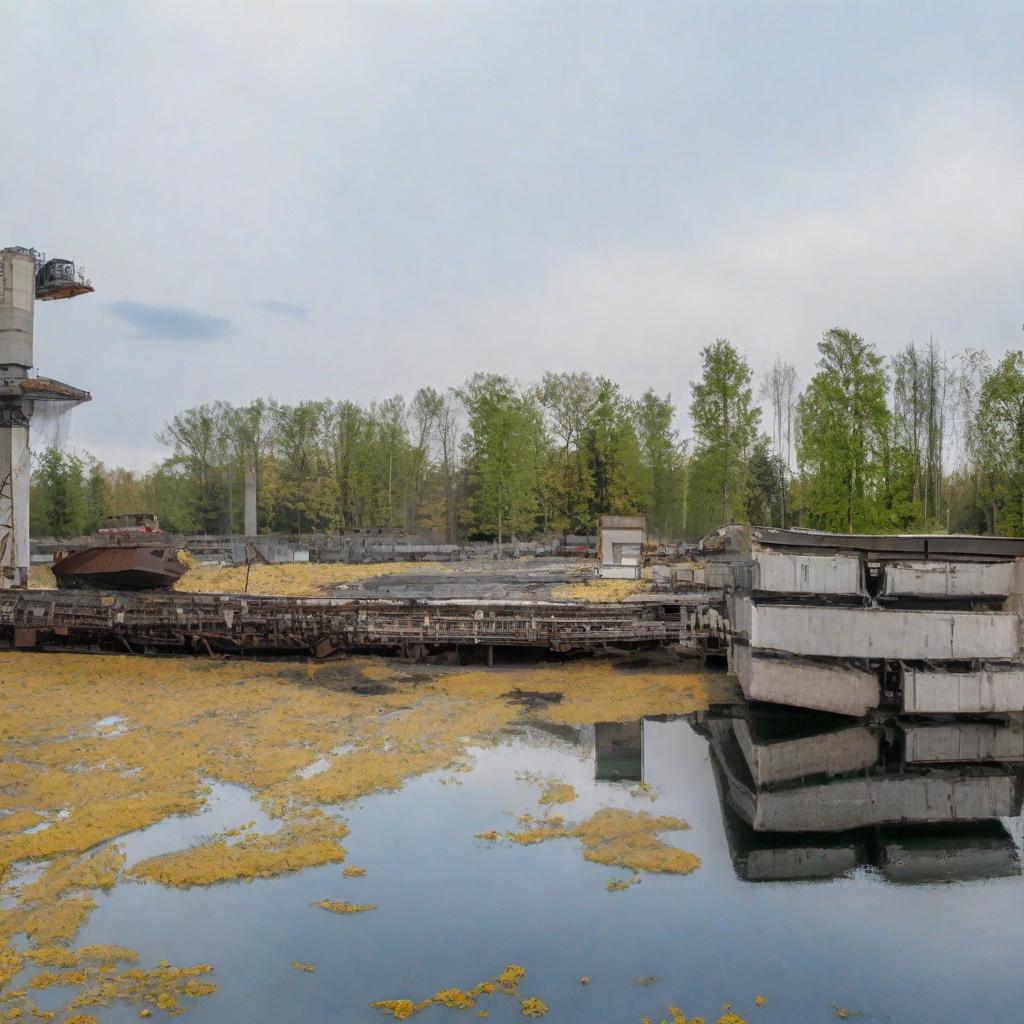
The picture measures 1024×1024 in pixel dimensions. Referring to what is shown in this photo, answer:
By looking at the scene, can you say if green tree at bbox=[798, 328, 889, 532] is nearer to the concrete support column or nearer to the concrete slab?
the concrete slab

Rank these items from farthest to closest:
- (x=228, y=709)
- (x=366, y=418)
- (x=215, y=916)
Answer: (x=366, y=418) < (x=228, y=709) < (x=215, y=916)

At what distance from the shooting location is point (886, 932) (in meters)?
10.1

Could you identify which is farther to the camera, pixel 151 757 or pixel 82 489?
pixel 82 489

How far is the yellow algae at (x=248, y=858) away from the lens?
34.9 feet

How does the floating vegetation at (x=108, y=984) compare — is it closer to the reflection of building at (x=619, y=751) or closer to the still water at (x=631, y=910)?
the still water at (x=631, y=910)

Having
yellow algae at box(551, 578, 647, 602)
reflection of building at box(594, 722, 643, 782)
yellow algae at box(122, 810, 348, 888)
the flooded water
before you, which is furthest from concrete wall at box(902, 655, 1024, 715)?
yellow algae at box(551, 578, 647, 602)

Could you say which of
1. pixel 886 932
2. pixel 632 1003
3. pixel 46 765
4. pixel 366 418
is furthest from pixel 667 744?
pixel 366 418

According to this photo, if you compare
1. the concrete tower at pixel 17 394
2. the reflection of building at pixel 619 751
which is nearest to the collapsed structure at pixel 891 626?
the reflection of building at pixel 619 751

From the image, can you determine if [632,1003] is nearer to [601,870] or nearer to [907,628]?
[601,870]

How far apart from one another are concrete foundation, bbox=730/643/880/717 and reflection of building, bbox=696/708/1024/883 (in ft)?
2.17

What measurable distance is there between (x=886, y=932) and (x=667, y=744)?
287 inches

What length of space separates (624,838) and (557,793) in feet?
6.33

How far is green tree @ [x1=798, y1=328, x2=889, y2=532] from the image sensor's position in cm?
3856

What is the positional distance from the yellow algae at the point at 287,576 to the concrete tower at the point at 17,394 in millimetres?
7491
